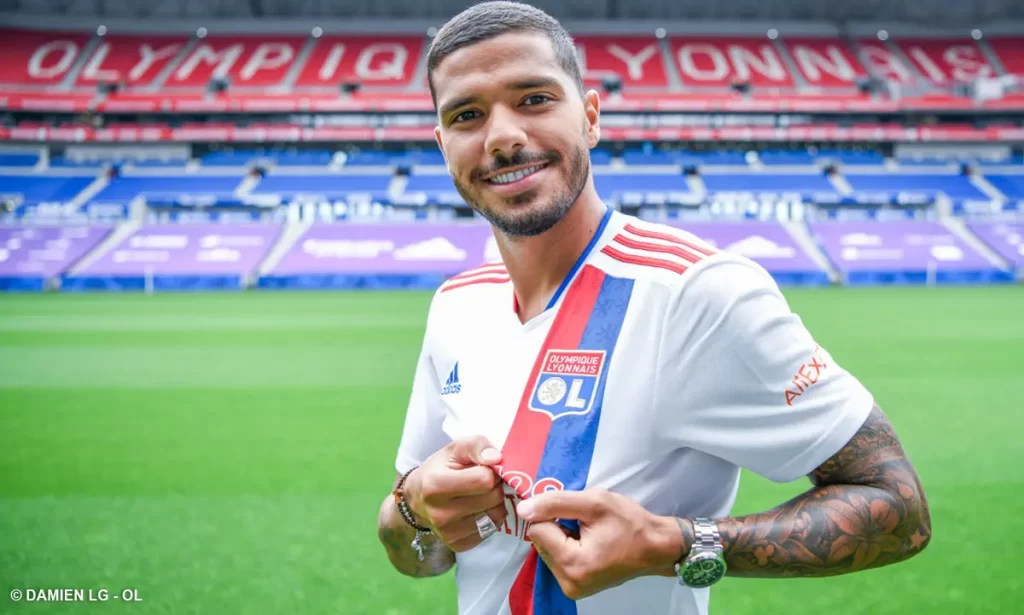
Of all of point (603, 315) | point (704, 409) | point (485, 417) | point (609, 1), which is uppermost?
point (609, 1)

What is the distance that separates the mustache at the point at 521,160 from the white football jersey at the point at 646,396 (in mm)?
231

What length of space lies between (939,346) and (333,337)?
9962 mm

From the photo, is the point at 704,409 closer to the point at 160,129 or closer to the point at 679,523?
the point at 679,523

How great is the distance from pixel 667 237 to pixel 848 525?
653mm

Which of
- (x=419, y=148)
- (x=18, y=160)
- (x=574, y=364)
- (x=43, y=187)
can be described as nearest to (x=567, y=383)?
(x=574, y=364)

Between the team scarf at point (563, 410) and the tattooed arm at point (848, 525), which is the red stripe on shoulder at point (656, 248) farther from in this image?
the tattooed arm at point (848, 525)

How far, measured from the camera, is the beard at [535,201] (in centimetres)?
156

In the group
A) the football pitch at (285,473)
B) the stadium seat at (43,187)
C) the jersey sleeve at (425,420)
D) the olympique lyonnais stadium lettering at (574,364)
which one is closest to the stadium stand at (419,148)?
the stadium seat at (43,187)

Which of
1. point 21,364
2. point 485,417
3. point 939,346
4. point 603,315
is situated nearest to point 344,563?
point 485,417

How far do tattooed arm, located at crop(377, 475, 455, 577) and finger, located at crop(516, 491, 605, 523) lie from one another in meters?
0.60

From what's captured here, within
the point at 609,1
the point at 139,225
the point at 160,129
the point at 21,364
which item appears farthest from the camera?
the point at 609,1

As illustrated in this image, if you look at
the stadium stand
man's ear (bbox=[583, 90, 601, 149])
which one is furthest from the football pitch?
the stadium stand

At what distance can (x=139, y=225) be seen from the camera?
3005 centimetres

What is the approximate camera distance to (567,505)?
1.25 metres
